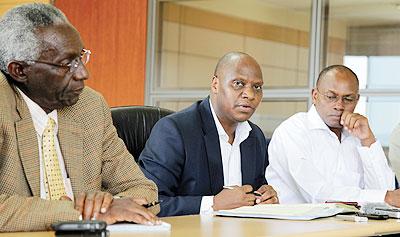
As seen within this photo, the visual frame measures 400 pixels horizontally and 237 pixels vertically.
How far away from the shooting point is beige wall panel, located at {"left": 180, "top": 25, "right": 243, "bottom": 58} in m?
6.40

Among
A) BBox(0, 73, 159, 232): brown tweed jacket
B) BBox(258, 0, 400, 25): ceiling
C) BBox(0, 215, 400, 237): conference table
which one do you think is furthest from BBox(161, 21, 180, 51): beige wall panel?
BBox(0, 215, 400, 237): conference table

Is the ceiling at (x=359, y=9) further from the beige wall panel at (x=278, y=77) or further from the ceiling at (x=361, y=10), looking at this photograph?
the beige wall panel at (x=278, y=77)

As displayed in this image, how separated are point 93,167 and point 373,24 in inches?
134

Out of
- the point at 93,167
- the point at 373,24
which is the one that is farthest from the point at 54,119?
the point at 373,24

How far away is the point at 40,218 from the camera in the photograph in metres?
2.19

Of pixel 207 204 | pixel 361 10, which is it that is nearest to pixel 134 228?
pixel 207 204

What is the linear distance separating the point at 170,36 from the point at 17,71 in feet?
13.8

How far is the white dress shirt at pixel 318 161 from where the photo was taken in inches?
154

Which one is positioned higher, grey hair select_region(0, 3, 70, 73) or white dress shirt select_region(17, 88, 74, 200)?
grey hair select_region(0, 3, 70, 73)

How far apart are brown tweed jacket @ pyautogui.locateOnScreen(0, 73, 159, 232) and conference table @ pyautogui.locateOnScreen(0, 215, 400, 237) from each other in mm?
117

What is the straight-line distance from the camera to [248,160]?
3.72 meters

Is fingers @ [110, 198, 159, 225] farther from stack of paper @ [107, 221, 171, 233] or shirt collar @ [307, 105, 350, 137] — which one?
shirt collar @ [307, 105, 350, 137]

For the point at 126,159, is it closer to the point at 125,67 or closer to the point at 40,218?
the point at 40,218

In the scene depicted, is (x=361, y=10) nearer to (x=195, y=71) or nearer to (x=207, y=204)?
(x=195, y=71)
